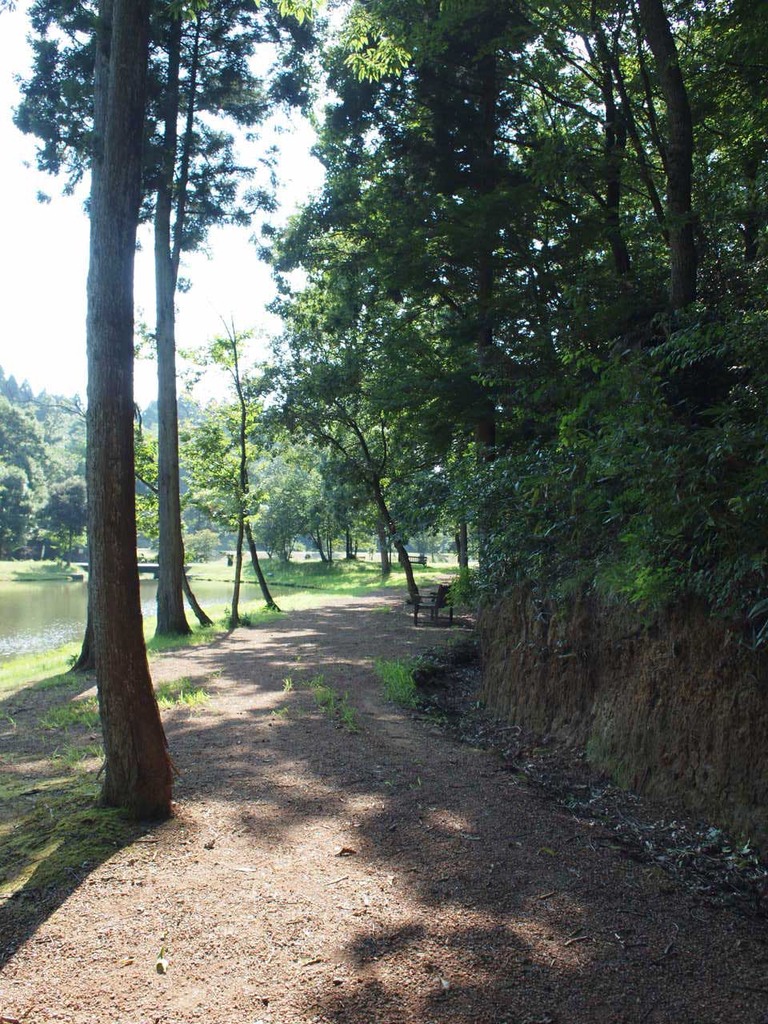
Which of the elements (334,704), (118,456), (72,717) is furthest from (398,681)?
(118,456)

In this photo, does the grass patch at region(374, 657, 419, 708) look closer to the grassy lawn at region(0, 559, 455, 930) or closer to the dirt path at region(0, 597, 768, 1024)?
the grassy lawn at region(0, 559, 455, 930)

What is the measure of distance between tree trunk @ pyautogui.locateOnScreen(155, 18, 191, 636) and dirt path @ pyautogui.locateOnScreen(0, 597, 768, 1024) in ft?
31.6

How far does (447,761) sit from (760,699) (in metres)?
2.58

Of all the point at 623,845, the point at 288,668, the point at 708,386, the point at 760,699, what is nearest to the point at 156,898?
the point at 623,845

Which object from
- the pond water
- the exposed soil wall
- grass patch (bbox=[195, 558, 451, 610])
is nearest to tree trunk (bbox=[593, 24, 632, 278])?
the exposed soil wall

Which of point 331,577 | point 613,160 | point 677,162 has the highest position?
point 613,160

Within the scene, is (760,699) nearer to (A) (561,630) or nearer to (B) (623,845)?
(B) (623,845)

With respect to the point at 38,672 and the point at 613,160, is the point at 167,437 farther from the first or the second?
the point at 613,160

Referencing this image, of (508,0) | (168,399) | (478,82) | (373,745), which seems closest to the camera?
(373,745)

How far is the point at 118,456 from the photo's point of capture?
415 cm

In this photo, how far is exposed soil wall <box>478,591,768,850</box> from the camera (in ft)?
13.6

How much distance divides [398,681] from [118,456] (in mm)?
5701

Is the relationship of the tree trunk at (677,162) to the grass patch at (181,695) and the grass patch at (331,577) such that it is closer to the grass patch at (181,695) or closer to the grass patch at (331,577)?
the grass patch at (181,695)

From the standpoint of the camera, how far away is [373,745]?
611 centimetres
